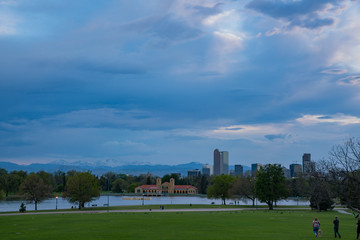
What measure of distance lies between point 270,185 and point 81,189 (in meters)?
50.2

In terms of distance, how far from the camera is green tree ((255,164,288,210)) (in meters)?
99.6

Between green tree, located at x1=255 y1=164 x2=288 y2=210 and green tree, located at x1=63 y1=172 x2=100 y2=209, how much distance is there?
4436 cm

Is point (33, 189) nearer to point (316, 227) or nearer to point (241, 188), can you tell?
point (241, 188)

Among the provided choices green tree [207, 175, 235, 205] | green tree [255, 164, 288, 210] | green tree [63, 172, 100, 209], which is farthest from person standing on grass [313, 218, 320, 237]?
green tree [207, 175, 235, 205]

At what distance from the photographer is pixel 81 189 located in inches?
3794

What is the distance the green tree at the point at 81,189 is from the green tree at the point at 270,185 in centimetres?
4436

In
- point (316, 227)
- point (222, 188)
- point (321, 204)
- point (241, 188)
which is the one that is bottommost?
point (321, 204)

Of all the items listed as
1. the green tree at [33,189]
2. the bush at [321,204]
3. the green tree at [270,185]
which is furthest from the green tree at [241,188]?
the green tree at [33,189]

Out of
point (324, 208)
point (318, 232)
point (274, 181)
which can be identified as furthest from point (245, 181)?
point (318, 232)

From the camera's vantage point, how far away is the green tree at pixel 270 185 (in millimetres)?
99625

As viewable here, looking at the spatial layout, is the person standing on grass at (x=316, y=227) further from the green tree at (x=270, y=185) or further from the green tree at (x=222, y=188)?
the green tree at (x=222, y=188)

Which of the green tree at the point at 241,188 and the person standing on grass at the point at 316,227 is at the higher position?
the person standing on grass at the point at 316,227

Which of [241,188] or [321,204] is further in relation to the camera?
[241,188]

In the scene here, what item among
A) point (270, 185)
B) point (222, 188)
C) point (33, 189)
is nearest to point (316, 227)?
point (270, 185)
